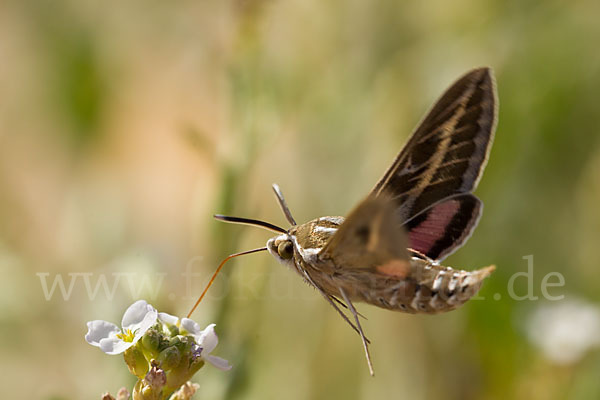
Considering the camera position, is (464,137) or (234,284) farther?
(234,284)

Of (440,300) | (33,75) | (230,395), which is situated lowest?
(230,395)

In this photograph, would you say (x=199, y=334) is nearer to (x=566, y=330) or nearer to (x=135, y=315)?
(x=135, y=315)

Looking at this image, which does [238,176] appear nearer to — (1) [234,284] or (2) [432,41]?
(1) [234,284]

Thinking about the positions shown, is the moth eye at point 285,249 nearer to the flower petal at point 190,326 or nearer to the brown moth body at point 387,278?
the brown moth body at point 387,278

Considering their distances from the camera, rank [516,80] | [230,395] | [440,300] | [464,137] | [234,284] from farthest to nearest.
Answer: [516,80], [234,284], [230,395], [464,137], [440,300]

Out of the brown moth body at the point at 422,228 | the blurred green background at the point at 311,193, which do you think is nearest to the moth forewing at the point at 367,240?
the brown moth body at the point at 422,228

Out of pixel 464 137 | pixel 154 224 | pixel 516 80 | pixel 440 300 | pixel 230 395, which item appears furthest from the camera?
pixel 154 224

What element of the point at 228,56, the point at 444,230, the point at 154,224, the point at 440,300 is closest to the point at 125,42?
the point at 154,224
